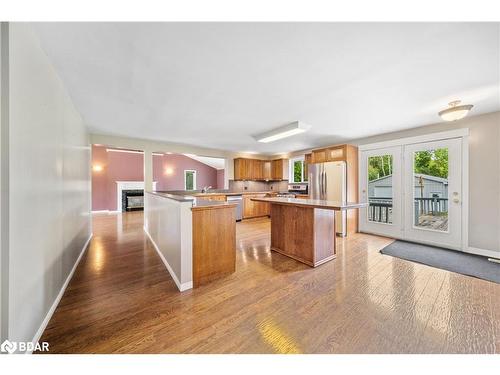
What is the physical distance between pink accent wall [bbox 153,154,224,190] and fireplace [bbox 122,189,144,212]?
0.87m

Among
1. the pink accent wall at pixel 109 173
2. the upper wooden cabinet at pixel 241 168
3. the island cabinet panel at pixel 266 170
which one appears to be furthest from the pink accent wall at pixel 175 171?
the island cabinet panel at pixel 266 170

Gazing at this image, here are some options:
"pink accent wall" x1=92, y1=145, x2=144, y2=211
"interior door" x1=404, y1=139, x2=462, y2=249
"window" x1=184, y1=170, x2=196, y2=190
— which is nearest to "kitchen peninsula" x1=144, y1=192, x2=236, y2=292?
"interior door" x1=404, y1=139, x2=462, y2=249

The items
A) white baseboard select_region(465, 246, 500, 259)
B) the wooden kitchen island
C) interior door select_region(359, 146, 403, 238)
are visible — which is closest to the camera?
the wooden kitchen island

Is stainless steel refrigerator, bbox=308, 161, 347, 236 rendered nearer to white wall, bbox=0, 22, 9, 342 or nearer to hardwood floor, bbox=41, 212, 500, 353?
hardwood floor, bbox=41, 212, 500, 353

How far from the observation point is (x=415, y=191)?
3812 millimetres

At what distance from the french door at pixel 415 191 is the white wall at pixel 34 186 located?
17.4 ft

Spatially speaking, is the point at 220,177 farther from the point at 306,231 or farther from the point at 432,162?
the point at 432,162

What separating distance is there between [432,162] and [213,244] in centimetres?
426

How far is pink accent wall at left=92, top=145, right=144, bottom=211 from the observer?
301 inches

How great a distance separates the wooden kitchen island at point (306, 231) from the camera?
261 centimetres

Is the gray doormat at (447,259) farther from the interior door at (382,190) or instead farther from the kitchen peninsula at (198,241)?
the kitchen peninsula at (198,241)

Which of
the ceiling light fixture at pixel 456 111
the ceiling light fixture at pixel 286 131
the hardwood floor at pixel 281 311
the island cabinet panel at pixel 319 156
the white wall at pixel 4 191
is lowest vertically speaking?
the hardwood floor at pixel 281 311

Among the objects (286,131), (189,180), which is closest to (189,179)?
(189,180)
